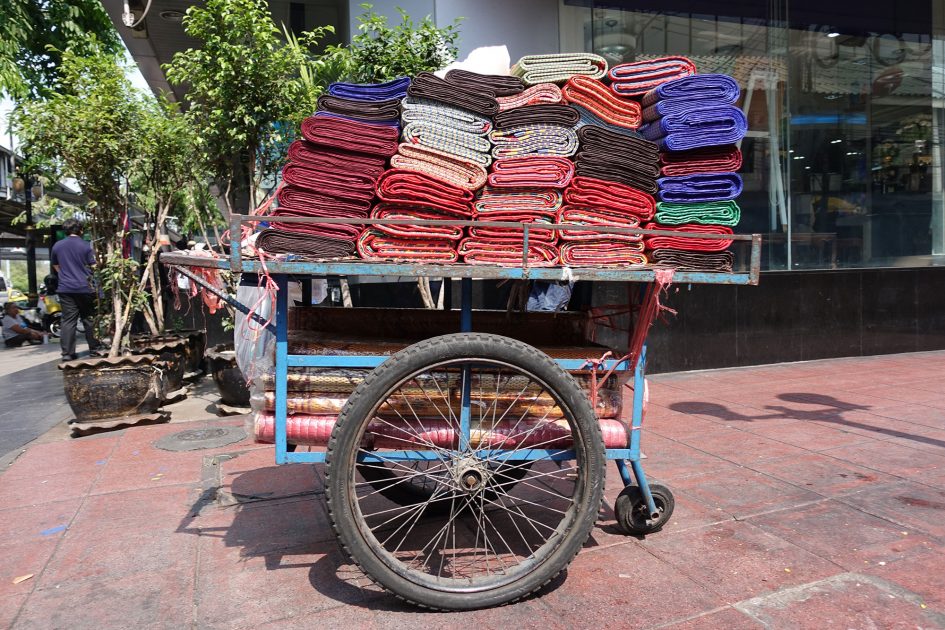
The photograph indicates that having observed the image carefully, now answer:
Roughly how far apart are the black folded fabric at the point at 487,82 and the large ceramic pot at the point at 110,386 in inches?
176

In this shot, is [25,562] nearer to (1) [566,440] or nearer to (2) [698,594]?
(1) [566,440]

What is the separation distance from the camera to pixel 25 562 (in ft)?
11.0

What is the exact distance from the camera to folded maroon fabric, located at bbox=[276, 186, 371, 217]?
2848 millimetres

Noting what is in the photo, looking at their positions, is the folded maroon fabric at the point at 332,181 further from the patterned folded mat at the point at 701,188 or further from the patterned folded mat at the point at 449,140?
the patterned folded mat at the point at 701,188

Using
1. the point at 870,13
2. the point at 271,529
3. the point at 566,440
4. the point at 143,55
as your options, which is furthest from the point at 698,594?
the point at 143,55

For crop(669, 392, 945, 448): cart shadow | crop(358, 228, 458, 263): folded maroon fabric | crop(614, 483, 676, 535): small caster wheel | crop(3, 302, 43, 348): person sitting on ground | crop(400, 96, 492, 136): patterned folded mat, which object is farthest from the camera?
crop(3, 302, 43, 348): person sitting on ground

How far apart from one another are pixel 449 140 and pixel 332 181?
0.53m

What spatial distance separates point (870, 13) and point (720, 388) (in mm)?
6198

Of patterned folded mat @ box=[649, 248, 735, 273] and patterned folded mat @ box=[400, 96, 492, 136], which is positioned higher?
patterned folded mat @ box=[400, 96, 492, 136]

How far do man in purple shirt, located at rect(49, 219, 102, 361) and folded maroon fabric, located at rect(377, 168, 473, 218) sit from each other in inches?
271

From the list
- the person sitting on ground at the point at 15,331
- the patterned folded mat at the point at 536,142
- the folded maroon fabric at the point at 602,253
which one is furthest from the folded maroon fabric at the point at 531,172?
the person sitting on ground at the point at 15,331

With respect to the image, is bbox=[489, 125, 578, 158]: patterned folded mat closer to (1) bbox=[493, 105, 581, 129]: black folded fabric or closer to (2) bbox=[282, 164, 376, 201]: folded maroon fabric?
(1) bbox=[493, 105, 581, 129]: black folded fabric

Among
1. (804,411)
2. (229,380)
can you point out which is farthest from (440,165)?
(804,411)

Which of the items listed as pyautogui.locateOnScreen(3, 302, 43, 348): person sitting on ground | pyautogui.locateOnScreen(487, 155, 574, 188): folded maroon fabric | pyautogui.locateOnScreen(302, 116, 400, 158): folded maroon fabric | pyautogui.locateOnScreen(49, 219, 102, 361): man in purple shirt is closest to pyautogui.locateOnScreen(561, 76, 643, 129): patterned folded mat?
pyautogui.locateOnScreen(487, 155, 574, 188): folded maroon fabric
